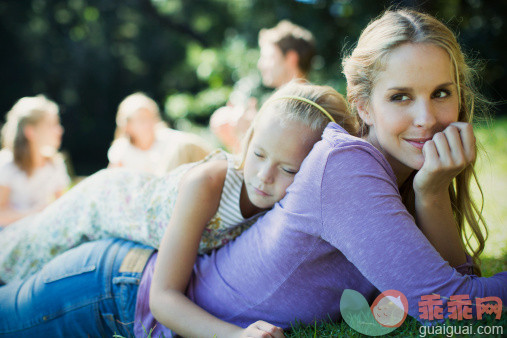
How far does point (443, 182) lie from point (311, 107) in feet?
2.05

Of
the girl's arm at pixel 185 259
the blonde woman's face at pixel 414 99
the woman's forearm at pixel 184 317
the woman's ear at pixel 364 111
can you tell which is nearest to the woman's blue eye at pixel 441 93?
the blonde woman's face at pixel 414 99

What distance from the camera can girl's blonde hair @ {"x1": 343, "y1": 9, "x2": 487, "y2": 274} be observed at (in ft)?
6.06

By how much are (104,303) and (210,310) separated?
54cm

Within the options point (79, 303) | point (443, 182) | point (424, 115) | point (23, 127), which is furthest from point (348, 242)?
point (23, 127)

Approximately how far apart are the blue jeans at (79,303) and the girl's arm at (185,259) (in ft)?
0.89

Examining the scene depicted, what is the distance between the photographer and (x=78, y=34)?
1991 centimetres

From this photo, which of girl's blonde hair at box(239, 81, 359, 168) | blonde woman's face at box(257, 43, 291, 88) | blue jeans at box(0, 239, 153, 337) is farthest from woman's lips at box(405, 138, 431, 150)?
blonde woman's face at box(257, 43, 291, 88)

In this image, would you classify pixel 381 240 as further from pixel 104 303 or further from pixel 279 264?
pixel 104 303

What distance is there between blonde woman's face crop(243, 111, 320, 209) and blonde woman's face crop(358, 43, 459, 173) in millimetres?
334

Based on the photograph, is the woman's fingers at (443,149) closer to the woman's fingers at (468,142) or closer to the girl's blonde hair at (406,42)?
the woman's fingers at (468,142)

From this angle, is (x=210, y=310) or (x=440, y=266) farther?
(x=210, y=310)

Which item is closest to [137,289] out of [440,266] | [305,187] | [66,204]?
[66,204]

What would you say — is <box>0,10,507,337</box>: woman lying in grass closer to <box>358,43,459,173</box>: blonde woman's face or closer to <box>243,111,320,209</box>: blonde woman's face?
Result: <box>358,43,459,173</box>: blonde woman's face

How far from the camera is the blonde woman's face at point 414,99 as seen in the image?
1.79 metres
